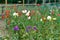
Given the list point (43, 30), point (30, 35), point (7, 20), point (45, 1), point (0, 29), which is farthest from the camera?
point (45, 1)

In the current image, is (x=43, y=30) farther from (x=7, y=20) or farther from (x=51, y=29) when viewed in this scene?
(x=7, y=20)

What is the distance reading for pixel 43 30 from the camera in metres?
3.33

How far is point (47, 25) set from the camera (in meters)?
3.56

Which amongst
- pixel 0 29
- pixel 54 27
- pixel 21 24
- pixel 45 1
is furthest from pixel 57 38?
pixel 45 1

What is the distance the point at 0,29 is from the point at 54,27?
1069 mm

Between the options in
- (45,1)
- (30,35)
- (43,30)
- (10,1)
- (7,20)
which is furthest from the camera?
→ (45,1)

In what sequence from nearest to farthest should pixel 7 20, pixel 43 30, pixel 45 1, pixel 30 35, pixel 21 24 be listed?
1. pixel 30 35
2. pixel 43 30
3. pixel 21 24
4. pixel 7 20
5. pixel 45 1

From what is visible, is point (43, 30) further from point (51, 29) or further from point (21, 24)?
point (21, 24)

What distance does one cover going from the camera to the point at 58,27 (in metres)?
3.60

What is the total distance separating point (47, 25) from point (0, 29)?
943 millimetres

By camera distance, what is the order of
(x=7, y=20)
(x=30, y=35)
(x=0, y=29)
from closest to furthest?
(x=30, y=35)
(x=0, y=29)
(x=7, y=20)

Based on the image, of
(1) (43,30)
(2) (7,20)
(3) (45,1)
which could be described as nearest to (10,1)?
(3) (45,1)

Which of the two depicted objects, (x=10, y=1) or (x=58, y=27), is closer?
(x=58, y=27)

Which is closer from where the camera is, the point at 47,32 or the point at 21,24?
the point at 47,32
